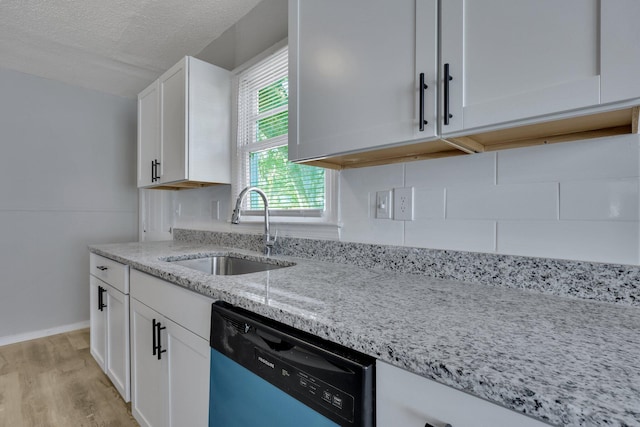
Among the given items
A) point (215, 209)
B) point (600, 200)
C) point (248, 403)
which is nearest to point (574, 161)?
point (600, 200)

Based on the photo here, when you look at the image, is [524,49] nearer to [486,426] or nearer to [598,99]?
[598,99]

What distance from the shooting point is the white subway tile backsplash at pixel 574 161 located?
0.81 m

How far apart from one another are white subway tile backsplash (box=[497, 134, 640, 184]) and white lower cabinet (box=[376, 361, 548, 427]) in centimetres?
70

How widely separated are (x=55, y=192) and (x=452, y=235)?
3.47 m

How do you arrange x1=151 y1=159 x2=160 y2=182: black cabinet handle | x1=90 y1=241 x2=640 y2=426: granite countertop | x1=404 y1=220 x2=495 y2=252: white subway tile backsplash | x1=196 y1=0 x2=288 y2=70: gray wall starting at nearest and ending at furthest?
x1=90 y1=241 x2=640 y2=426: granite countertop < x1=404 y1=220 x2=495 y2=252: white subway tile backsplash < x1=196 y1=0 x2=288 y2=70: gray wall < x1=151 y1=159 x2=160 y2=182: black cabinet handle

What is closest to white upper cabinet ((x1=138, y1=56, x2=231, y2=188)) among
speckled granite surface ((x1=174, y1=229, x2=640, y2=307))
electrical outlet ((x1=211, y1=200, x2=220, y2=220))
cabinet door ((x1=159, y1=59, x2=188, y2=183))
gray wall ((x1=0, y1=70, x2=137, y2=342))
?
cabinet door ((x1=159, y1=59, x2=188, y2=183))

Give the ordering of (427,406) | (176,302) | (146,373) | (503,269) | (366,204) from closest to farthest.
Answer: (427,406), (503,269), (176,302), (366,204), (146,373)

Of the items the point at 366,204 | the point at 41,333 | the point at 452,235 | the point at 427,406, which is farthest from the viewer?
the point at 41,333

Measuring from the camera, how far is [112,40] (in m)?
2.34

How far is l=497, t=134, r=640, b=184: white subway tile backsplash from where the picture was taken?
2.66ft

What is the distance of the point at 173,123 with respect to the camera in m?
2.13

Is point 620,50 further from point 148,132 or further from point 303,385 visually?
point 148,132

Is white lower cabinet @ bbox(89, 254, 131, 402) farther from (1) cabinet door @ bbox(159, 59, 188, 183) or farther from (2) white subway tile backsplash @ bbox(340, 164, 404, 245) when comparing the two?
(2) white subway tile backsplash @ bbox(340, 164, 404, 245)

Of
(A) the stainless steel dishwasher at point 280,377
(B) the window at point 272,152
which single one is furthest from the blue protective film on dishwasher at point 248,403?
(B) the window at point 272,152
